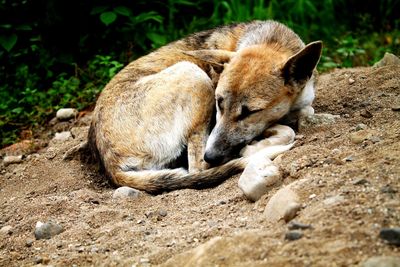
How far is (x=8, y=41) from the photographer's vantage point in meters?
7.43

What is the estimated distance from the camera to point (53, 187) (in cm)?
532

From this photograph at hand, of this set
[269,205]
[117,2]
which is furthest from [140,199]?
[117,2]

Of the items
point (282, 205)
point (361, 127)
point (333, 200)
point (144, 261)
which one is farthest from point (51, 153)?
point (333, 200)

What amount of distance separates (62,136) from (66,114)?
0.48 m

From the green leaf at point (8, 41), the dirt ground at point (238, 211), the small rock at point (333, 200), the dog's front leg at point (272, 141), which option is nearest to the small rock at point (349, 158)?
the dirt ground at point (238, 211)

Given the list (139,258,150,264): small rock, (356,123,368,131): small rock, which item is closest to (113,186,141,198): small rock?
(139,258,150,264): small rock

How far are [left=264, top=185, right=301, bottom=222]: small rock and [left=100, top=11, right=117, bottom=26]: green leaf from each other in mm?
4065

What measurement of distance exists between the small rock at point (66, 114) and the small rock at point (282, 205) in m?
3.98

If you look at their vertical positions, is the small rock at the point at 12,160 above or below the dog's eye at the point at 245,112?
below

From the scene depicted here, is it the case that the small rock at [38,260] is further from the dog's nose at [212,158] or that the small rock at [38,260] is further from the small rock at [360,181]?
the small rock at [360,181]

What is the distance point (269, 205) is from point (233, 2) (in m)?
6.11

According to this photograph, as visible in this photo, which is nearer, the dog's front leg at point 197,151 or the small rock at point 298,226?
the small rock at point 298,226

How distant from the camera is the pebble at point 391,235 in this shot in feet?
9.20

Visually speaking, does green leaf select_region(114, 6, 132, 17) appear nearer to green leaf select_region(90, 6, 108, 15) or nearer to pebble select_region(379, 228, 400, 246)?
green leaf select_region(90, 6, 108, 15)
